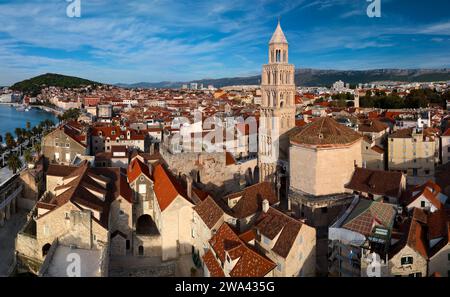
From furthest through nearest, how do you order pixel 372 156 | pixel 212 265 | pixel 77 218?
1. pixel 372 156
2. pixel 77 218
3. pixel 212 265

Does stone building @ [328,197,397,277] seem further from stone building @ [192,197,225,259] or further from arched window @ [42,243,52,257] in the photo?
arched window @ [42,243,52,257]

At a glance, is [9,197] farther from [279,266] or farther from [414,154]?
[414,154]

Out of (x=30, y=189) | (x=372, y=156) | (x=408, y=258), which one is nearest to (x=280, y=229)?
(x=408, y=258)

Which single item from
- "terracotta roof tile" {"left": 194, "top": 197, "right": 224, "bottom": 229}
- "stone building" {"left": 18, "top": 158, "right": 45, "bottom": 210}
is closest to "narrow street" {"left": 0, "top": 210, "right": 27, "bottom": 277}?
"stone building" {"left": 18, "top": 158, "right": 45, "bottom": 210}

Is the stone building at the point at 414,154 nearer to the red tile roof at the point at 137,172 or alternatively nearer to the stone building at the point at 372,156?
the stone building at the point at 372,156
